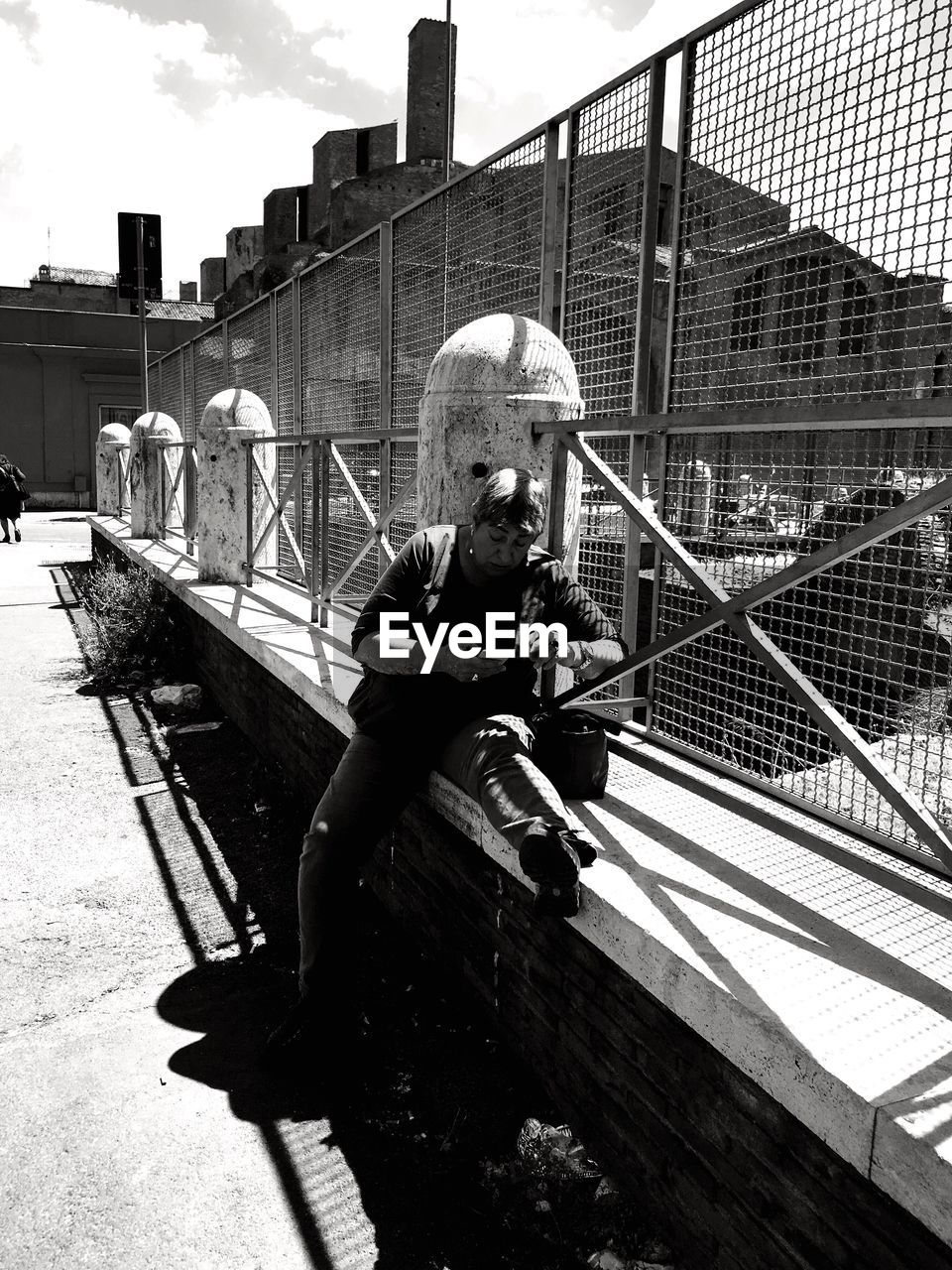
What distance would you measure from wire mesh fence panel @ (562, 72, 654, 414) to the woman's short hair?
109 cm

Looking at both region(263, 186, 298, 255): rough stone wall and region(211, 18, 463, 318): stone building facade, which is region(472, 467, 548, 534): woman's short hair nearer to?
region(211, 18, 463, 318): stone building facade

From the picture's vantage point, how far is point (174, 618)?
8.42 metres

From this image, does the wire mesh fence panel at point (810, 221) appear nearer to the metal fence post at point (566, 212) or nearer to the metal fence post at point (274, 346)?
the metal fence post at point (566, 212)

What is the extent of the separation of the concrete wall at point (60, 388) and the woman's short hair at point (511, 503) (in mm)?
27592

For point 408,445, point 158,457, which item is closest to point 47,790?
point 408,445

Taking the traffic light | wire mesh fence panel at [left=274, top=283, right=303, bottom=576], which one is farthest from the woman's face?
the traffic light

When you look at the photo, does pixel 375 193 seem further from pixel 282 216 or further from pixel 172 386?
pixel 172 386

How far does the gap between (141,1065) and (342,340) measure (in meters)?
5.72

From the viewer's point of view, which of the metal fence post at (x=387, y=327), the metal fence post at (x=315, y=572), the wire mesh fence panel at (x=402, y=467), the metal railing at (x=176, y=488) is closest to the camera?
the metal fence post at (x=315, y=572)

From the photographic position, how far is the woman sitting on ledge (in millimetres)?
2918

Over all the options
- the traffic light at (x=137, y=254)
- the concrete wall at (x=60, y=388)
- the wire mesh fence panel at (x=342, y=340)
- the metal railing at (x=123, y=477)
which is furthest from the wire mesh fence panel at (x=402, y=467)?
the concrete wall at (x=60, y=388)

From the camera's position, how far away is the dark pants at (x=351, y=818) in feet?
9.64

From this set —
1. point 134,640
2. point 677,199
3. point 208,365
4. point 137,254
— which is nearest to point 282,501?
point 134,640

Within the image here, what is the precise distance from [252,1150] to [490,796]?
3.67 feet
